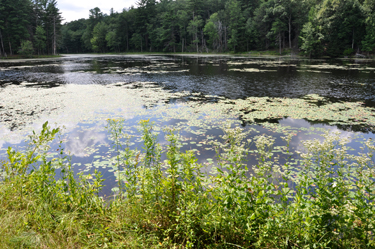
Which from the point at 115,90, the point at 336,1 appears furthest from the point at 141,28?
the point at 115,90

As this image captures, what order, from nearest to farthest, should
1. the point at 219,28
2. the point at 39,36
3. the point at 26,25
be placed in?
the point at 39,36 < the point at 26,25 < the point at 219,28

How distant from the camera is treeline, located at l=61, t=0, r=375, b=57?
44.6 m

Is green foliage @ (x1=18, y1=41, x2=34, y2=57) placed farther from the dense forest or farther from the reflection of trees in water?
the reflection of trees in water

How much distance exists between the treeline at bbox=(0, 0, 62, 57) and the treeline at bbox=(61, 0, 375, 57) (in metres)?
19.8

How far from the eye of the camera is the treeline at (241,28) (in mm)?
44594

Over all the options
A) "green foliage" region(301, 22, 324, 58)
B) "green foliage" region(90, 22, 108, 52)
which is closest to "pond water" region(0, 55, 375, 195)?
"green foliage" region(301, 22, 324, 58)

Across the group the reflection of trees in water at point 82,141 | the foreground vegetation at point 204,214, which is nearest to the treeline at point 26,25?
the reflection of trees in water at point 82,141

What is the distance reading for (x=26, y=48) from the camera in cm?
5391

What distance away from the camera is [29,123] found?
851 cm

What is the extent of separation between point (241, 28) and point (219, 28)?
7.15m

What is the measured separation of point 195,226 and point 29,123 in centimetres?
837

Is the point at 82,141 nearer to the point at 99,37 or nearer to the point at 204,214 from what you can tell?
the point at 204,214

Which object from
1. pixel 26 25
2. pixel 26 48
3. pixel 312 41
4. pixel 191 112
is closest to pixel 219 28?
pixel 312 41

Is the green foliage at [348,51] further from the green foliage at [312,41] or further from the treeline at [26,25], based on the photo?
the treeline at [26,25]
